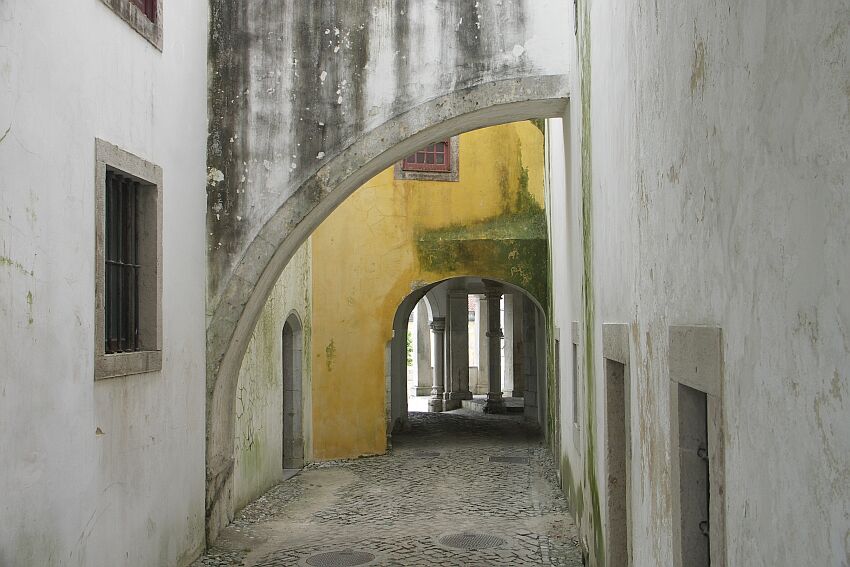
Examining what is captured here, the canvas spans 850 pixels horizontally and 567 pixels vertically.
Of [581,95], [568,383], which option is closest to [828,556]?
[581,95]

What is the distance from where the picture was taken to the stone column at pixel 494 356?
23.1 m

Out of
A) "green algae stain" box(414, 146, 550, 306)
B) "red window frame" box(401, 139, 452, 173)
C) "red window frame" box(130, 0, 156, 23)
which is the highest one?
"red window frame" box(401, 139, 452, 173)

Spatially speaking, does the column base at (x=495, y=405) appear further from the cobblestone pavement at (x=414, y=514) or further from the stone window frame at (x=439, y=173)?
the stone window frame at (x=439, y=173)

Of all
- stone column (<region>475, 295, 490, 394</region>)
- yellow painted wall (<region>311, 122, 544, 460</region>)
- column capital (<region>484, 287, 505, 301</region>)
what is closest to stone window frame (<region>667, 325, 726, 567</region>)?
yellow painted wall (<region>311, 122, 544, 460</region>)

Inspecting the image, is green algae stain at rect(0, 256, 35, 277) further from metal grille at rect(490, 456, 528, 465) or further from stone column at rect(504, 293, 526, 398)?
stone column at rect(504, 293, 526, 398)

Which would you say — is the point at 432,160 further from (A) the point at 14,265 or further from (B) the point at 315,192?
(A) the point at 14,265

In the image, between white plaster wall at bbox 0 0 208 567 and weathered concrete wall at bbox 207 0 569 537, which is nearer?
white plaster wall at bbox 0 0 208 567

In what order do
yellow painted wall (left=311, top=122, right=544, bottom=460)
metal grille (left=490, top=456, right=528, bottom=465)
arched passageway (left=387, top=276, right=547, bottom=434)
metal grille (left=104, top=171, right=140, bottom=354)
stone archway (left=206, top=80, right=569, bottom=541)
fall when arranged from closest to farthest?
metal grille (left=104, top=171, right=140, bottom=354)
stone archway (left=206, top=80, right=569, bottom=541)
metal grille (left=490, top=456, right=528, bottom=465)
yellow painted wall (left=311, top=122, right=544, bottom=460)
arched passageway (left=387, top=276, right=547, bottom=434)

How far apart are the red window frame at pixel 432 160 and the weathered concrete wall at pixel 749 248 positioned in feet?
35.0

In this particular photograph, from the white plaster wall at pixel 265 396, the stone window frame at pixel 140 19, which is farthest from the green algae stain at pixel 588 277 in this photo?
the white plaster wall at pixel 265 396

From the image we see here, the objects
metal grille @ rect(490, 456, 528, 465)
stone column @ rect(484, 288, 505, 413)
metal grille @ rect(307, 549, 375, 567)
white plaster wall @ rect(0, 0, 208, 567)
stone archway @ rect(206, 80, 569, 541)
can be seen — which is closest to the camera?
white plaster wall @ rect(0, 0, 208, 567)

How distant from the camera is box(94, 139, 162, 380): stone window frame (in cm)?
598

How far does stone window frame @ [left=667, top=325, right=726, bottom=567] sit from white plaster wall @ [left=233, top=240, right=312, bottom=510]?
7.20 m

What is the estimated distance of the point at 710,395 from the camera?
9.39 ft
